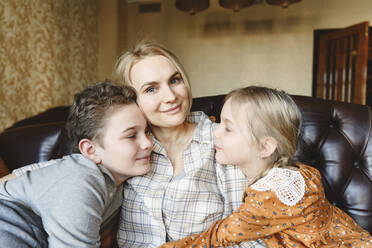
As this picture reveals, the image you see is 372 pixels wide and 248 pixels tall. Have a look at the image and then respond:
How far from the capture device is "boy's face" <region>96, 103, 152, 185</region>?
114 cm

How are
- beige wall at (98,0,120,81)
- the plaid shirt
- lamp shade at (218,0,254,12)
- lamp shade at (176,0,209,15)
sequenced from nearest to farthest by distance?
the plaid shirt < lamp shade at (218,0,254,12) < lamp shade at (176,0,209,15) < beige wall at (98,0,120,81)

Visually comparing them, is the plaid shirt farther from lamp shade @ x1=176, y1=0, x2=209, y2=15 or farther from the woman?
lamp shade @ x1=176, y1=0, x2=209, y2=15

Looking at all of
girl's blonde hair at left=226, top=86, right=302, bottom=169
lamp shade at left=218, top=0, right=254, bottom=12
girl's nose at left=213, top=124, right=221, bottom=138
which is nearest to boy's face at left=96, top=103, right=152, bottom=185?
girl's nose at left=213, top=124, right=221, bottom=138

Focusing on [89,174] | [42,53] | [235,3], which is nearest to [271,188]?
[89,174]

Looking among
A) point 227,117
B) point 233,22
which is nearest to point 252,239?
point 227,117

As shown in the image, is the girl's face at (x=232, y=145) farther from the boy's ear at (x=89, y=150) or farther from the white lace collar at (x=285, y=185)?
the boy's ear at (x=89, y=150)

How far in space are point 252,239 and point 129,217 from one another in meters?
0.53

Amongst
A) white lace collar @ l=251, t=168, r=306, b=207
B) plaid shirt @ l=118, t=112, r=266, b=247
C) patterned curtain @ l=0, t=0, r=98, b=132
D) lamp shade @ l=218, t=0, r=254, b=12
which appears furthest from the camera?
lamp shade @ l=218, t=0, r=254, b=12

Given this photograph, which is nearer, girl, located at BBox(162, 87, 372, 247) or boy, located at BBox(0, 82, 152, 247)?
boy, located at BBox(0, 82, 152, 247)

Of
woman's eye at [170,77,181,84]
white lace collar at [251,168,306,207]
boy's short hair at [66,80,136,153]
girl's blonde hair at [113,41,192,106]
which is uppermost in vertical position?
girl's blonde hair at [113,41,192,106]

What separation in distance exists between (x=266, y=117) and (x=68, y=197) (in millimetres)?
827

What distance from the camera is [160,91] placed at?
1.21 m

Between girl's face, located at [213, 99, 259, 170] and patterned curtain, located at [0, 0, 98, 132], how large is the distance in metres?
2.31

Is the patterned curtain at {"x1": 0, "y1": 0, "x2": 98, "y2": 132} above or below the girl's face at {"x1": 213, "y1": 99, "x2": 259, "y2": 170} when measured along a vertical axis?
above
